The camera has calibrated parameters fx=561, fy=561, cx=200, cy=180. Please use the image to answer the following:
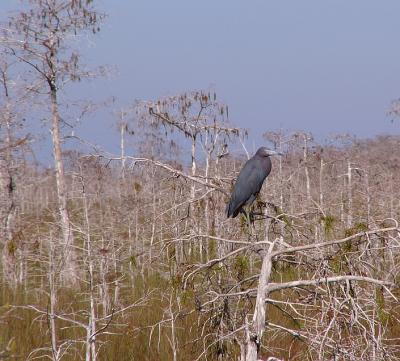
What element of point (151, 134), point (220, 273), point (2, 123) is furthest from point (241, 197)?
point (151, 134)

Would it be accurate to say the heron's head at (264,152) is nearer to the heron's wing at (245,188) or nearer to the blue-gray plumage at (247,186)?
the blue-gray plumage at (247,186)

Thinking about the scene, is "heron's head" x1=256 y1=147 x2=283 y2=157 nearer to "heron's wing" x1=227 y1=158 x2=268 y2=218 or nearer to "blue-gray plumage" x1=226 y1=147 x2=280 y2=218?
"blue-gray plumage" x1=226 y1=147 x2=280 y2=218

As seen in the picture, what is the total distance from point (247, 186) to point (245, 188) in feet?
0.21

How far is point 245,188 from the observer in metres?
5.11

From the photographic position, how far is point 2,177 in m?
14.8

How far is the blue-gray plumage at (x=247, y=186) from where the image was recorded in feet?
16.4

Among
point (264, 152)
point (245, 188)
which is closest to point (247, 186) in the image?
point (245, 188)

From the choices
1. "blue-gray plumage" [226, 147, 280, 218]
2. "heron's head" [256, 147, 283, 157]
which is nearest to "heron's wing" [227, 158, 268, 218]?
"blue-gray plumage" [226, 147, 280, 218]

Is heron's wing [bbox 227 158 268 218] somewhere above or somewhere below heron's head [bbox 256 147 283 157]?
below

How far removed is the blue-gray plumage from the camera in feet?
16.4

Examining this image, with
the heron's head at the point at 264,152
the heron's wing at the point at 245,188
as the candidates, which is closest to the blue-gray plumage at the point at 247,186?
the heron's wing at the point at 245,188

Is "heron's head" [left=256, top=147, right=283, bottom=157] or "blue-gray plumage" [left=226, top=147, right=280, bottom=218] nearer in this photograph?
"blue-gray plumage" [left=226, top=147, right=280, bottom=218]

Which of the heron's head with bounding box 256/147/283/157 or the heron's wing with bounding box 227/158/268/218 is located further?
the heron's head with bounding box 256/147/283/157

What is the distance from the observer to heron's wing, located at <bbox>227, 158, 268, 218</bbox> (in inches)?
197
